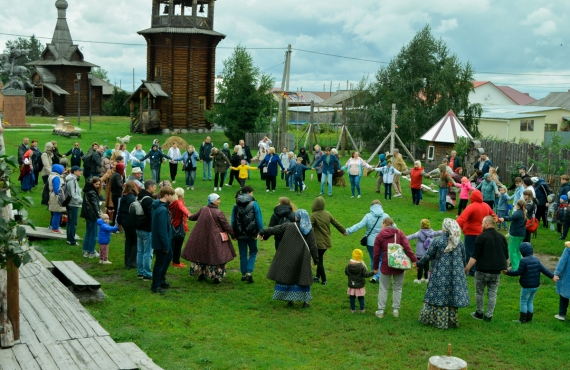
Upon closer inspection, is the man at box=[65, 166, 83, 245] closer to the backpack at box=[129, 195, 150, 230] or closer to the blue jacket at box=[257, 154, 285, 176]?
the backpack at box=[129, 195, 150, 230]

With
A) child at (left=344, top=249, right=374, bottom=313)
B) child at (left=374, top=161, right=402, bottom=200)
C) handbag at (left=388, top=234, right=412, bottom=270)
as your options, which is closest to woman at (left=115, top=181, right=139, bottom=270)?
child at (left=344, top=249, right=374, bottom=313)

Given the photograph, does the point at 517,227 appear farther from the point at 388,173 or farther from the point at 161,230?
the point at 388,173

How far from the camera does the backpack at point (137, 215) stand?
39.8 ft

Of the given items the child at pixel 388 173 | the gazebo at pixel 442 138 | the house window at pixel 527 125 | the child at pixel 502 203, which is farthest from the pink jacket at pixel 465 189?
the house window at pixel 527 125

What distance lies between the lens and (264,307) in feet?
37.1

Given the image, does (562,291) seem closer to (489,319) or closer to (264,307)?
(489,319)

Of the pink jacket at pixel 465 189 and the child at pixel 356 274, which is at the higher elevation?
the pink jacket at pixel 465 189

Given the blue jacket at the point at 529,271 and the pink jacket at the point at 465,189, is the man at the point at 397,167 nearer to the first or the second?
the pink jacket at the point at 465,189

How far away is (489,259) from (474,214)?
277 cm

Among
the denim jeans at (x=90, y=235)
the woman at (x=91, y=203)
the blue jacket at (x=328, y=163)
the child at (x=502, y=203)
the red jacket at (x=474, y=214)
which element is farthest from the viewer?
the blue jacket at (x=328, y=163)

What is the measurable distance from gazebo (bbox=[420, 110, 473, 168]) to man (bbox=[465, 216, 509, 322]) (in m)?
24.7

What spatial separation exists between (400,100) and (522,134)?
12.5 metres

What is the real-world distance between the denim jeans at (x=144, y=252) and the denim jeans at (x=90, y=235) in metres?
1.81

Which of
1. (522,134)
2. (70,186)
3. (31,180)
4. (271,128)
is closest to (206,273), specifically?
(70,186)
